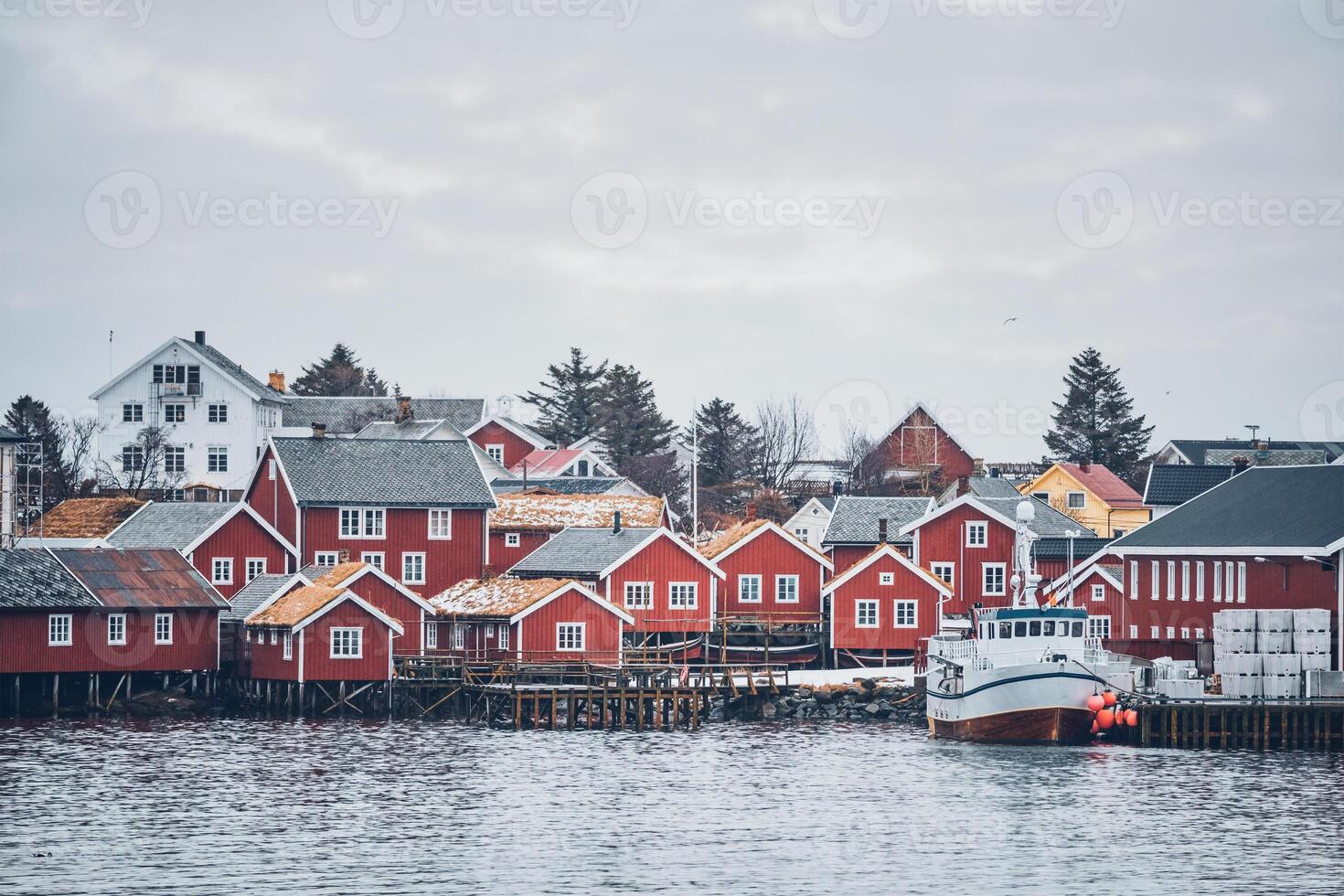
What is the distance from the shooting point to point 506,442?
123m

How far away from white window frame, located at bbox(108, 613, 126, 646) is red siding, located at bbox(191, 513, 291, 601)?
273 inches

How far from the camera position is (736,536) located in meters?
87.0

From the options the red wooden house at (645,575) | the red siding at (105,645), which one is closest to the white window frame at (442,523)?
the red wooden house at (645,575)

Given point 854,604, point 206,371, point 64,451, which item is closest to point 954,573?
point 854,604

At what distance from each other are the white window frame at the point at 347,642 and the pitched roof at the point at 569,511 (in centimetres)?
1279

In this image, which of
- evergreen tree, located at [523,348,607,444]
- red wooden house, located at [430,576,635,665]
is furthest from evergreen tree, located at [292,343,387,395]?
red wooden house, located at [430,576,635,665]

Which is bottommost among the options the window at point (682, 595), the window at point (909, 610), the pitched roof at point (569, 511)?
the window at point (909, 610)

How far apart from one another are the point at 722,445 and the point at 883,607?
180 ft

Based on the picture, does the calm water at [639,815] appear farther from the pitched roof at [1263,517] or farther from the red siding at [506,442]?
the red siding at [506,442]

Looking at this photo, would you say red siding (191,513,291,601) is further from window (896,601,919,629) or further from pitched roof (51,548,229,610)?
window (896,601,919,629)

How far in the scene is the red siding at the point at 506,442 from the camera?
122750 mm

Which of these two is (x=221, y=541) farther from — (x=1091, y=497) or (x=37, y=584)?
(x=1091, y=497)

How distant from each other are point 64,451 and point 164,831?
7344 centimetres

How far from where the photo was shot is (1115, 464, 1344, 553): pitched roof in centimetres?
6844
